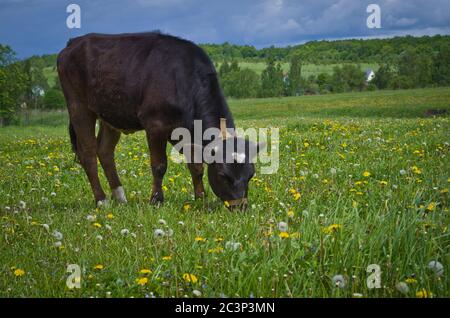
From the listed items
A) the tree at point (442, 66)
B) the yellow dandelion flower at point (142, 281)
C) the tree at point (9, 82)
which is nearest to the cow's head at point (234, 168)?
the yellow dandelion flower at point (142, 281)

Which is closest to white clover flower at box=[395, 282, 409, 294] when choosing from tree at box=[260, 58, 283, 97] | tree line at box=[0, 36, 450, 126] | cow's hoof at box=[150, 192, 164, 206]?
cow's hoof at box=[150, 192, 164, 206]

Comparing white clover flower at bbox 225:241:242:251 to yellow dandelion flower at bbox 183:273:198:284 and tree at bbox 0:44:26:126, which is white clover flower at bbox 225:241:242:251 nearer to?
yellow dandelion flower at bbox 183:273:198:284

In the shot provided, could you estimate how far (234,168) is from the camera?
23.5ft

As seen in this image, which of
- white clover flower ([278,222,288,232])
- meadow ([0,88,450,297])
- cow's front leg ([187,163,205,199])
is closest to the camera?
meadow ([0,88,450,297])

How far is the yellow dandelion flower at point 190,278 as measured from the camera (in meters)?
3.97

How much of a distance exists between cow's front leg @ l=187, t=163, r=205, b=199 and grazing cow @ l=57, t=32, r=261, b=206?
18mm

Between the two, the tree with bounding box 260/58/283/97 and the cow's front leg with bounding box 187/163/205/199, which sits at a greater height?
the tree with bounding box 260/58/283/97

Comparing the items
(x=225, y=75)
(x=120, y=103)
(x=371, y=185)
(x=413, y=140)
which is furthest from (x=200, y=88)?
(x=225, y=75)

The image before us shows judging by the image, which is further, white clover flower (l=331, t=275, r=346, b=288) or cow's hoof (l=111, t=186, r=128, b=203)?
cow's hoof (l=111, t=186, r=128, b=203)

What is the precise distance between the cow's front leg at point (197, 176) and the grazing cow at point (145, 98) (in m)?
0.02

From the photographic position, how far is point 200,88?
26.0 ft

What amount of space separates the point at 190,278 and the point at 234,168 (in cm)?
323

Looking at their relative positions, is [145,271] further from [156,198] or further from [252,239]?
[156,198]

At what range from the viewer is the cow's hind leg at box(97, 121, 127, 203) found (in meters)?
8.99
